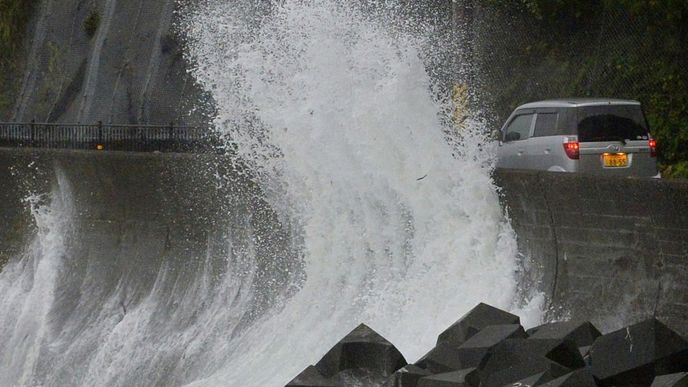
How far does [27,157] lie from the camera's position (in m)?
16.6

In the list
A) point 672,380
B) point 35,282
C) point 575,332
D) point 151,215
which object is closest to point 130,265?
point 151,215

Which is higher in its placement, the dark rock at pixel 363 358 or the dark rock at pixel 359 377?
the dark rock at pixel 363 358

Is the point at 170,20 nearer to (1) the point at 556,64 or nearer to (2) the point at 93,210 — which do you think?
(1) the point at 556,64

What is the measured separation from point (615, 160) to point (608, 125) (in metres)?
0.49

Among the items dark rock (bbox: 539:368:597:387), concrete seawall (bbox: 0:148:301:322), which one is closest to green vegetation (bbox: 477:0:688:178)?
concrete seawall (bbox: 0:148:301:322)

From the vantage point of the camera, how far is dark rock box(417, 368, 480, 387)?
786 cm

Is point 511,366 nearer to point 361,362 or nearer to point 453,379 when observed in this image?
point 453,379

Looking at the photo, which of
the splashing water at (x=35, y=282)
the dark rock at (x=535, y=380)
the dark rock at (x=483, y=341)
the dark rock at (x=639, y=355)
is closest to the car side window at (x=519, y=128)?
the splashing water at (x=35, y=282)

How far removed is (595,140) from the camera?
1648cm

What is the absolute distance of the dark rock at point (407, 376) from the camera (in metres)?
8.48

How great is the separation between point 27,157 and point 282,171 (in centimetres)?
434

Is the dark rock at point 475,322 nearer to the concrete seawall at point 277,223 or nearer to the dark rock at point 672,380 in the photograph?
the concrete seawall at point 277,223

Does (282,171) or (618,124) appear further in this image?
(618,124)

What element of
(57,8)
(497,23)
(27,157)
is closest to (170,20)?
(57,8)
